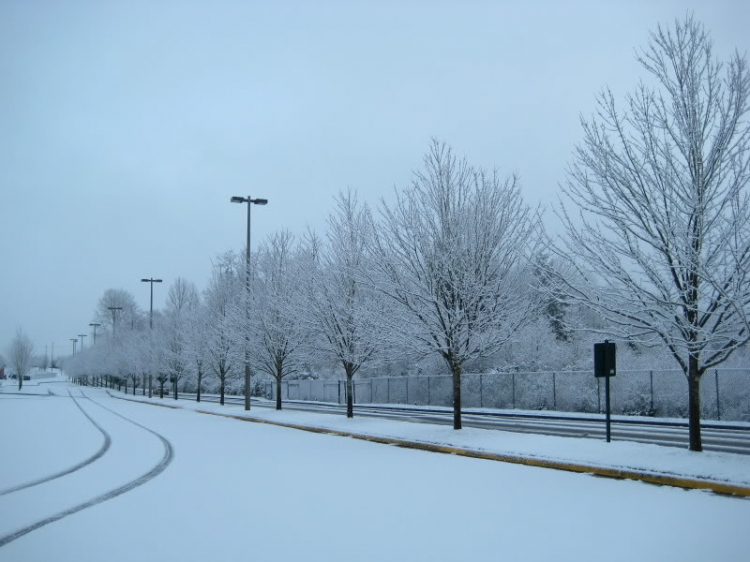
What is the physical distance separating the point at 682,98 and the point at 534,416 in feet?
54.6

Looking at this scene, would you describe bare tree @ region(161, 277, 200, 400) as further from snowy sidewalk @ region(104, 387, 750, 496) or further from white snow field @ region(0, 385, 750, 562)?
white snow field @ region(0, 385, 750, 562)

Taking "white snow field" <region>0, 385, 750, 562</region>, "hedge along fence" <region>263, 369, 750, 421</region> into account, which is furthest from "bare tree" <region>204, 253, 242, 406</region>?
"white snow field" <region>0, 385, 750, 562</region>

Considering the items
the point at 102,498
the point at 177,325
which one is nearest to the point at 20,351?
the point at 177,325

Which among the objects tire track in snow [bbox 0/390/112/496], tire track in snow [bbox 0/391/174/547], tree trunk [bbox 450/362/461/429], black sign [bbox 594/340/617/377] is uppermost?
black sign [bbox 594/340/617/377]

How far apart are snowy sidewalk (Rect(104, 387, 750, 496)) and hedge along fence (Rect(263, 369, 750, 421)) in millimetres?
10505

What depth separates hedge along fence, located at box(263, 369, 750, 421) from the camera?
2236 cm

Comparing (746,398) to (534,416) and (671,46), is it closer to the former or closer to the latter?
(534,416)

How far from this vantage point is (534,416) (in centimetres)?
2605

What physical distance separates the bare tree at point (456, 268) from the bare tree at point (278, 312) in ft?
25.0

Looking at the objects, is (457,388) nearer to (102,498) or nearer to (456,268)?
(456,268)

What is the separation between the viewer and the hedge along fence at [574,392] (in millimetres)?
22359

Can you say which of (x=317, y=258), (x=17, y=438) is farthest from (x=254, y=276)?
(x=17, y=438)

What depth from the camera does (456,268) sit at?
1619 cm

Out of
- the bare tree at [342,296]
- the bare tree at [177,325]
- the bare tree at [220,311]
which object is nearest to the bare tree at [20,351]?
the bare tree at [177,325]
